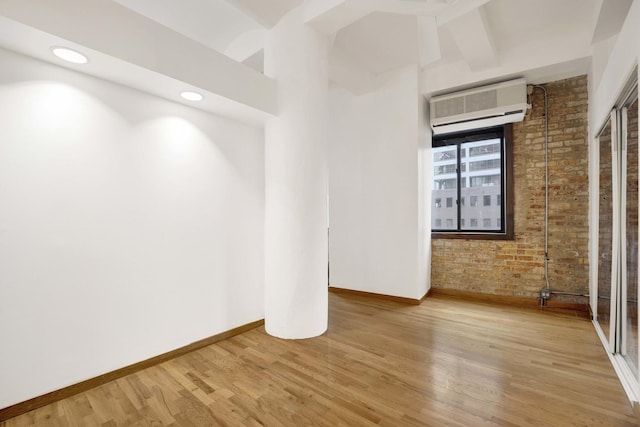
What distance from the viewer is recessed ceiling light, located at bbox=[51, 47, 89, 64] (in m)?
1.82

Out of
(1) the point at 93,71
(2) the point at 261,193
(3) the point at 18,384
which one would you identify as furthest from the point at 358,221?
(3) the point at 18,384

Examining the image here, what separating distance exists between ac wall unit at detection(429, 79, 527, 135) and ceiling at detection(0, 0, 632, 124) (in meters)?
0.15

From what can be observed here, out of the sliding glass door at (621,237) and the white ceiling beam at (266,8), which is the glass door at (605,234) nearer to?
the sliding glass door at (621,237)

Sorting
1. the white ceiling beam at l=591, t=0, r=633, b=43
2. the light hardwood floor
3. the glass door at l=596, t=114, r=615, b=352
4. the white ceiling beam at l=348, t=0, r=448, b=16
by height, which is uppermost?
the white ceiling beam at l=591, t=0, r=633, b=43

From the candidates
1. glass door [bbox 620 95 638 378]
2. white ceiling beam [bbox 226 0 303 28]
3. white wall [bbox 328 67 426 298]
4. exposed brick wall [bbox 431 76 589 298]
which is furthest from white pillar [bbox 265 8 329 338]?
exposed brick wall [bbox 431 76 589 298]

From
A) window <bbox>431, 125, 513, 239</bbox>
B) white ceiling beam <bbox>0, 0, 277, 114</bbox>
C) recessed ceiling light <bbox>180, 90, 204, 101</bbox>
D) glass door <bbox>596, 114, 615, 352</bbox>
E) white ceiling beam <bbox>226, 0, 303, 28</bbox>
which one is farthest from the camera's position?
window <bbox>431, 125, 513, 239</bbox>

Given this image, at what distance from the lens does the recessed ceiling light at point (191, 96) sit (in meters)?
2.44

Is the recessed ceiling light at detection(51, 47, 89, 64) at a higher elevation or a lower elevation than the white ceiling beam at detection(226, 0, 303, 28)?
lower

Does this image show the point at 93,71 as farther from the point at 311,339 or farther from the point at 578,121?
the point at 578,121

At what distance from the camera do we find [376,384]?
2.09m

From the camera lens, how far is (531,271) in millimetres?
4016

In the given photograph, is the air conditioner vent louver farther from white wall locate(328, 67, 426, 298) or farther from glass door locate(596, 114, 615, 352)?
glass door locate(596, 114, 615, 352)

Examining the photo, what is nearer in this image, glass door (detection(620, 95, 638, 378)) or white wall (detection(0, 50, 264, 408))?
white wall (detection(0, 50, 264, 408))

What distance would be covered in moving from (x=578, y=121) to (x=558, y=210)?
1146mm
